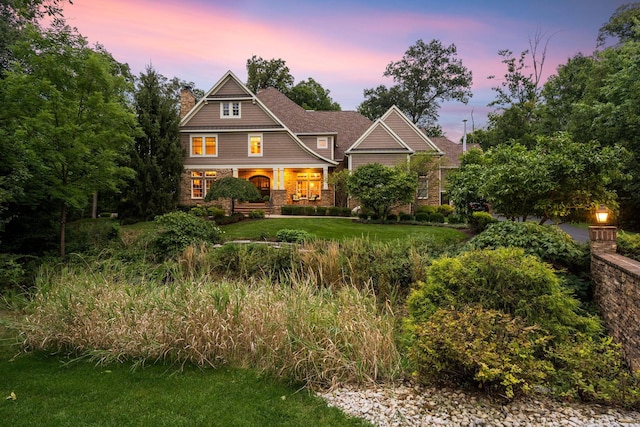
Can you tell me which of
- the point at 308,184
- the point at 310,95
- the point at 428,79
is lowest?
the point at 308,184

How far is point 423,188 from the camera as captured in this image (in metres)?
23.5

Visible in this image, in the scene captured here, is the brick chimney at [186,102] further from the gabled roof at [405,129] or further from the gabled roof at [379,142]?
the gabled roof at [405,129]

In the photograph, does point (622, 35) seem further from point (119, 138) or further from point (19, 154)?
point (19, 154)

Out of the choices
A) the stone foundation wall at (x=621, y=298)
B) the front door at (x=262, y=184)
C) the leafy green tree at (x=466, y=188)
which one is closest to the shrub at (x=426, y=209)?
the leafy green tree at (x=466, y=188)

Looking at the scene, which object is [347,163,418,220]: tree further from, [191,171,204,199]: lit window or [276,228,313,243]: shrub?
[191,171,204,199]: lit window

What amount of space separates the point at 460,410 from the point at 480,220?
1302cm

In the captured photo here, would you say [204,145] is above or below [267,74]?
below

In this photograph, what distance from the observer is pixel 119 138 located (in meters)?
9.52

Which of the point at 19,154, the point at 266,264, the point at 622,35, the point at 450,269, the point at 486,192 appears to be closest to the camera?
the point at 450,269

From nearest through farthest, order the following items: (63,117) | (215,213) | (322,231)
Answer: (63,117), (322,231), (215,213)

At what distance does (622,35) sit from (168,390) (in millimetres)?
32681

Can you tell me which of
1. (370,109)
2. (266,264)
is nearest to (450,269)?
(266,264)

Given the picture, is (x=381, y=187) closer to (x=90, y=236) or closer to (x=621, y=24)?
(x=90, y=236)

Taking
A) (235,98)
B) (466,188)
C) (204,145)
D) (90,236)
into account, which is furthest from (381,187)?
(90,236)
